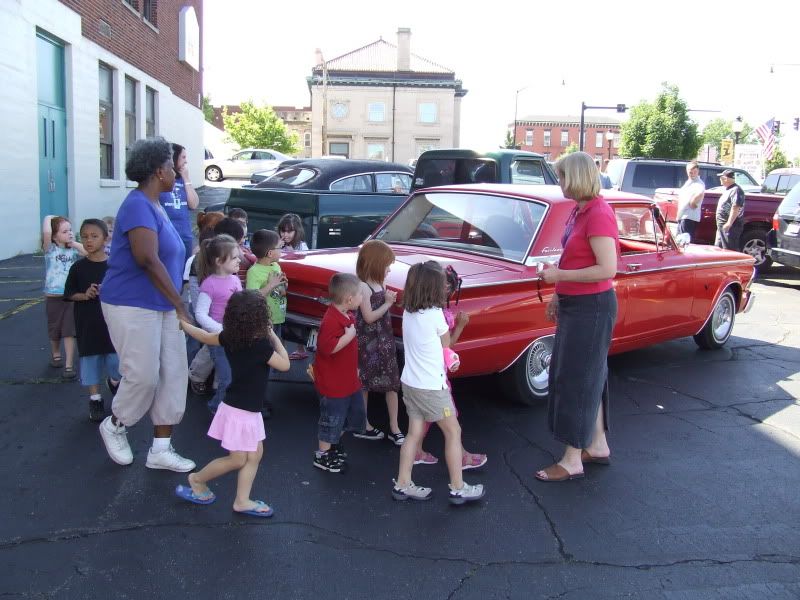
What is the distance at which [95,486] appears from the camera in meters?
4.24

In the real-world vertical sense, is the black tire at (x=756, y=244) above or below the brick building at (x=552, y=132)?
below

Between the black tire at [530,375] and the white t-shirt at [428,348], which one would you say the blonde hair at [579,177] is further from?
the black tire at [530,375]

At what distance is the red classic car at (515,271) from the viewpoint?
208 inches

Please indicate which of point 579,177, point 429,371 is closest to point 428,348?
point 429,371

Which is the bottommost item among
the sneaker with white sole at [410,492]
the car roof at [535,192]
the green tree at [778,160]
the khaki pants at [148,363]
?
the sneaker with white sole at [410,492]

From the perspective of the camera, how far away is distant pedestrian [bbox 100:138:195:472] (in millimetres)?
4086

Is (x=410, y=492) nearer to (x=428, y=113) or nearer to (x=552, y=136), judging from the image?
(x=428, y=113)

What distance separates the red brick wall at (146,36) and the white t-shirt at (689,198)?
11566 millimetres

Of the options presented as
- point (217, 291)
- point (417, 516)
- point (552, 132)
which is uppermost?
point (552, 132)

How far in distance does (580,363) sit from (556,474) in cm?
68

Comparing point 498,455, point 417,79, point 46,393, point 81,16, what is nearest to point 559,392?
point 498,455

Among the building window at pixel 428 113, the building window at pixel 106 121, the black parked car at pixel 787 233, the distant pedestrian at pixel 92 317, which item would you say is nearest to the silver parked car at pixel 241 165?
the building window at pixel 106 121

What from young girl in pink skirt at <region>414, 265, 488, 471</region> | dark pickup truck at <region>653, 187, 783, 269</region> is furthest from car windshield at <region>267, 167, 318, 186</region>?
young girl in pink skirt at <region>414, 265, 488, 471</region>

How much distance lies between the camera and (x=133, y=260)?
4125mm
